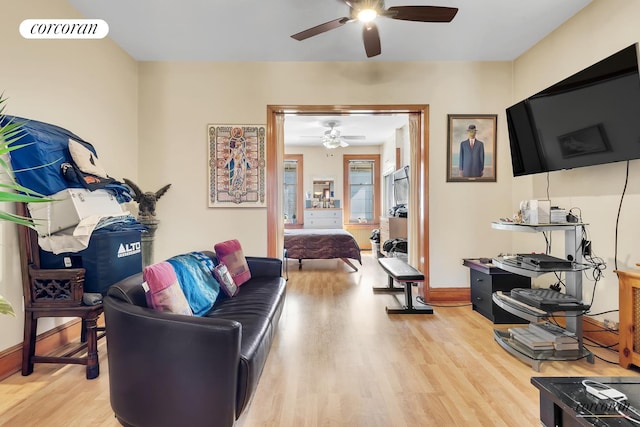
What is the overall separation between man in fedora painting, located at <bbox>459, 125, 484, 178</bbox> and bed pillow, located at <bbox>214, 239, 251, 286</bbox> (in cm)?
274

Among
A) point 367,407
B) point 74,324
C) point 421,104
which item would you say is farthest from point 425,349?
point 74,324

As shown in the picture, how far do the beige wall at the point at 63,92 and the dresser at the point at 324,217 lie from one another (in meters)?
4.54

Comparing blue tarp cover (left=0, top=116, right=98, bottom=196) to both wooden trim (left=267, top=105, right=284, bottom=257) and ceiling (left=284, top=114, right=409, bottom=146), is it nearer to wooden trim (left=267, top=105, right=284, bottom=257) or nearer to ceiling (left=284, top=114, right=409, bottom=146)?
wooden trim (left=267, top=105, right=284, bottom=257)

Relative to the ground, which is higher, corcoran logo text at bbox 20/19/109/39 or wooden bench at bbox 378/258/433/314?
corcoran logo text at bbox 20/19/109/39

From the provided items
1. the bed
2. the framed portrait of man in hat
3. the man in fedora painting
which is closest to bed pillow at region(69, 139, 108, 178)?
the bed

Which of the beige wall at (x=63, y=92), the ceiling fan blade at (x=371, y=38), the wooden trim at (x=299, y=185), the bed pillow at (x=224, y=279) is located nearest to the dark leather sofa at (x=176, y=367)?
the bed pillow at (x=224, y=279)

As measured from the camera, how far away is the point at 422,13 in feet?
7.23

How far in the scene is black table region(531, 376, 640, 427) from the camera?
0.96 m

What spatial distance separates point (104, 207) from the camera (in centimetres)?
240

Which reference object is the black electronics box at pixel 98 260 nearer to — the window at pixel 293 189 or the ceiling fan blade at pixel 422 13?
the ceiling fan blade at pixel 422 13

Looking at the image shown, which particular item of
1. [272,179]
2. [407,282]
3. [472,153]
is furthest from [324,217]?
[407,282]

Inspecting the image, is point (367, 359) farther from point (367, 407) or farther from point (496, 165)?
point (496, 165)

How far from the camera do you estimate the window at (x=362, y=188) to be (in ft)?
26.1

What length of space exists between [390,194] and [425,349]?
501 cm
